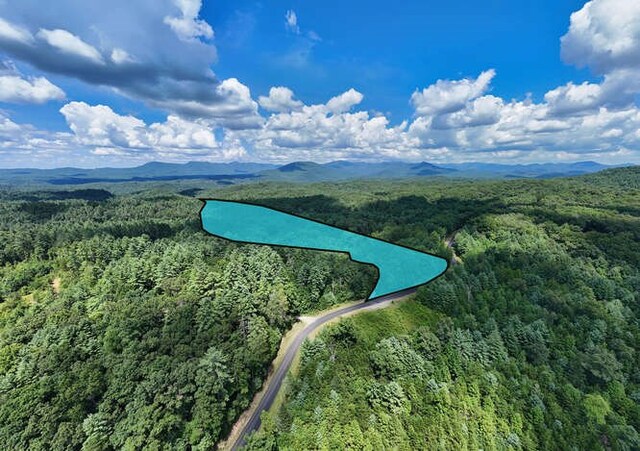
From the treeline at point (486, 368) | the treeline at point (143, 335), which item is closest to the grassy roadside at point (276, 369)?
the treeline at point (143, 335)

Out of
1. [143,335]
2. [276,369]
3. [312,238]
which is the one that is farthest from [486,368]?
[143,335]

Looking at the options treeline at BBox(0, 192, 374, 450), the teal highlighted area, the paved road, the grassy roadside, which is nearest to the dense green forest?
treeline at BBox(0, 192, 374, 450)

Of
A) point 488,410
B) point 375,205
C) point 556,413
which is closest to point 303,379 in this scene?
point 488,410

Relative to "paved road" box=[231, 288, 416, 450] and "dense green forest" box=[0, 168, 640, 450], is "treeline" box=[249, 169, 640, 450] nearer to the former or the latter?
"dense green forest" box=[0, 168, 640, 450]

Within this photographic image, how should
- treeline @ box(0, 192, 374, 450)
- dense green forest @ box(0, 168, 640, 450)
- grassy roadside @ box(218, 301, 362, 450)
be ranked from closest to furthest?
treeline @ box(0, 192, 374, 450) < dense green forest @ box(0, 168, 640, 450) < grassy roadside @ box(218, 301, 362, 450)

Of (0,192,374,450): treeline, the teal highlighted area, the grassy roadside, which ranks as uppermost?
the teal highlighted area

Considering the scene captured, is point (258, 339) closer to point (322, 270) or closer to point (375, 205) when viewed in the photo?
point (322, 270)
